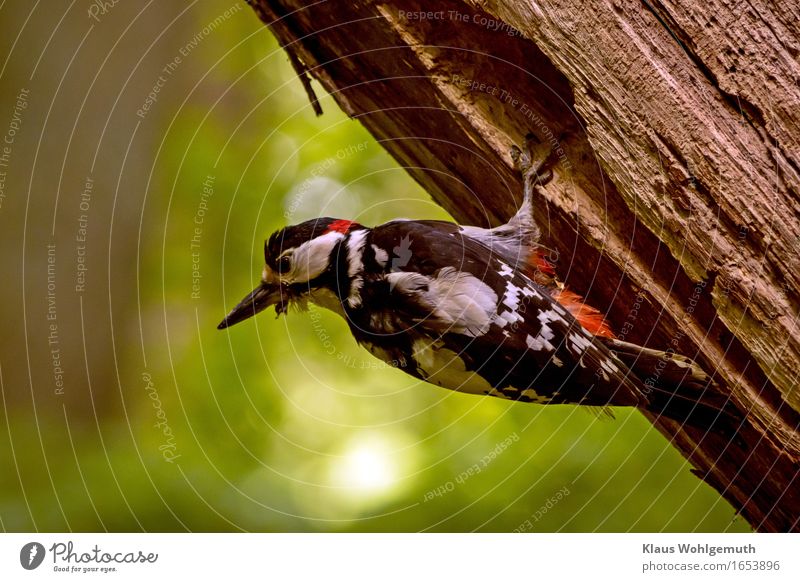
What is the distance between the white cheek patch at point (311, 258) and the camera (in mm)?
1119

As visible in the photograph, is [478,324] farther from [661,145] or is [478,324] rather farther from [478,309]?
[661,145]

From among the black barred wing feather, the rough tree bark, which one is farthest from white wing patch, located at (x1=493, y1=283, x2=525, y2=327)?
the rough tree bark

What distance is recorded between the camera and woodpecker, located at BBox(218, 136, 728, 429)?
1.12m

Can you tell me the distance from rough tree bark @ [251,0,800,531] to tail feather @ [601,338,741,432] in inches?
0.8

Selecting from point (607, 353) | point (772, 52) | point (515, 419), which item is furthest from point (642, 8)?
point (515, 419)

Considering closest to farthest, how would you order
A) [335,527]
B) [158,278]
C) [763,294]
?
[763,294] → [335,527] → [158,278]

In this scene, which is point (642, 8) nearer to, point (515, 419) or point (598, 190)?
point (598, 190)

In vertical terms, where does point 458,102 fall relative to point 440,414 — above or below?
above

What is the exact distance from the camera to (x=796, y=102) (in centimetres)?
107

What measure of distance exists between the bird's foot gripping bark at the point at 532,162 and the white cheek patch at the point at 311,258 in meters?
0.34

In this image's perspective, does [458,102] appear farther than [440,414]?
No

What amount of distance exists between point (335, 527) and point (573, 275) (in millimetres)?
675

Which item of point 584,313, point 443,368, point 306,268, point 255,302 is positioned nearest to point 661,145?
point 584,313
